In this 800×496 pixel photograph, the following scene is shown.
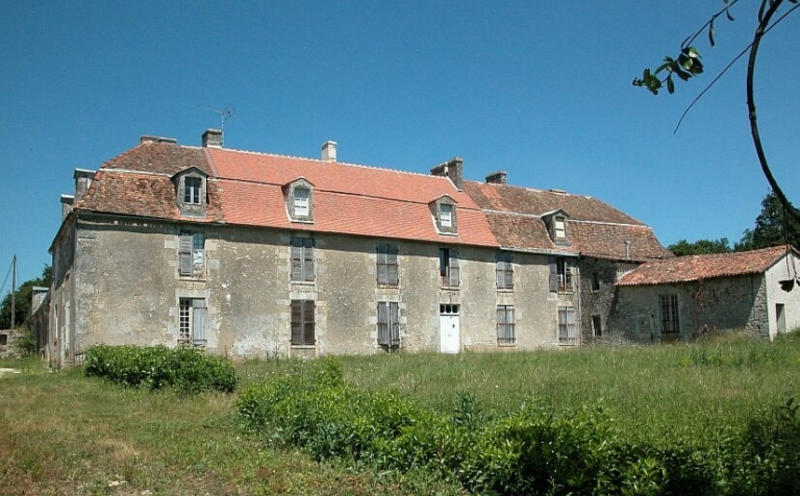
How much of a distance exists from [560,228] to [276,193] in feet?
46.5

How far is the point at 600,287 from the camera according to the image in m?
34.6

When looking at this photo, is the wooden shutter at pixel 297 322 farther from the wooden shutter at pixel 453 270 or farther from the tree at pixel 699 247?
the tree at pixel 699 247

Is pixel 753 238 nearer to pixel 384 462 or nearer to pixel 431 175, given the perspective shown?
pixel 431 175

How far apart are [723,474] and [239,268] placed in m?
21.9

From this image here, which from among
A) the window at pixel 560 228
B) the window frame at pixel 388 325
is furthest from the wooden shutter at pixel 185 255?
the window at pixel 560 228

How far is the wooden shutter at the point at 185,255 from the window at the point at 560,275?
16.8 metres

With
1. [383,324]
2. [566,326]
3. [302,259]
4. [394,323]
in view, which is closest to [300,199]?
[302,259]

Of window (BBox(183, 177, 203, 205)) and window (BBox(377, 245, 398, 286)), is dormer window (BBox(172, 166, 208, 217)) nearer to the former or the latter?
window (BBox(183, 177, 203, 205))

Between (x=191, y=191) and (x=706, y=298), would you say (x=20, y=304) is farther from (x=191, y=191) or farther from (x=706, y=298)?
(x=706, y=298)

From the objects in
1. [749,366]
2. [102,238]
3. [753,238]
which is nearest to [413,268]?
[102,238]

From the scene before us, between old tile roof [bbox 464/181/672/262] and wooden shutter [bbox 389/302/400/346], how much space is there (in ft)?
→ 20.2

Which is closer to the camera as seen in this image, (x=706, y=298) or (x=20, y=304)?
(x=706, y=298)

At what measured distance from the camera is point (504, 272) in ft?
109

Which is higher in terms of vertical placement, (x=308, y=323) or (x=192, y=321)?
(x=192, y=321)
